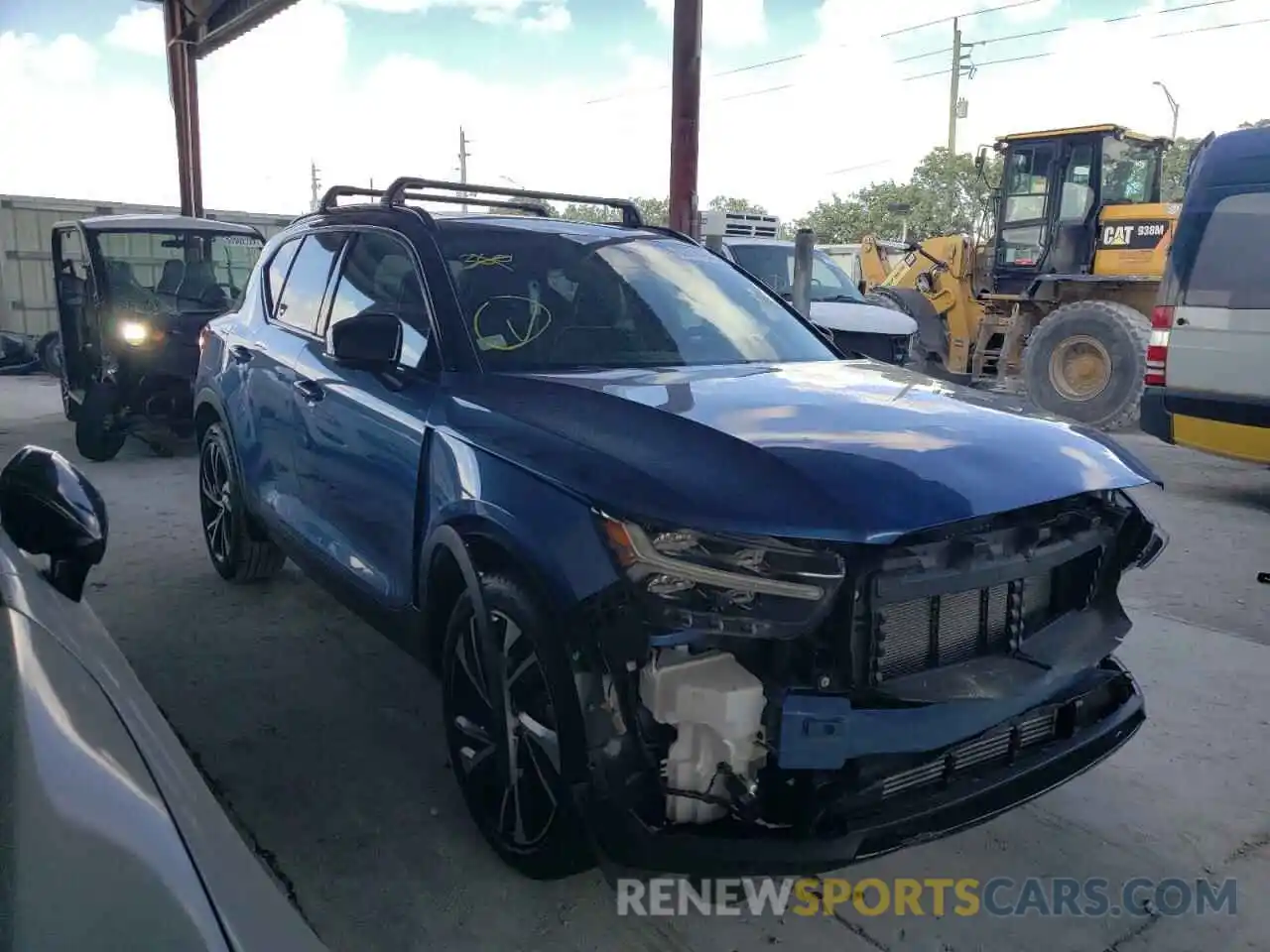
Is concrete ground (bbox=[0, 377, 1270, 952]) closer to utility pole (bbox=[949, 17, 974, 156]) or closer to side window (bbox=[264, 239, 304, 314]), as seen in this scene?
side window (bbox=[264, 239, 304, 314])

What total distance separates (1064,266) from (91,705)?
37.3 ft

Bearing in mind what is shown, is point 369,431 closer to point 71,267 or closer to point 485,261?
point 485,261

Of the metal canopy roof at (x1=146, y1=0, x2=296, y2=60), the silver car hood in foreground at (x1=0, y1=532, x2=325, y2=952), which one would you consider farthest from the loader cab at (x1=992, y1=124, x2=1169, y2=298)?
the silver car hood in foreground at (x1=0, y1=532, x2=325, y2=952)

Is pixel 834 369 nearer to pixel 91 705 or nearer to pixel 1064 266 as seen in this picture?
pixel 91 705

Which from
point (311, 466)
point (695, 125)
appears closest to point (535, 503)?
point (311, 466)

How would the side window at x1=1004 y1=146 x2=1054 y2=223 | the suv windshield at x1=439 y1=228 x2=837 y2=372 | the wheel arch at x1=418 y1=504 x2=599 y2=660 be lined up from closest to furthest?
the wheel arch at x1=418 y1=504 x2=599 y2=660 → the suv windshield at x1=439 y1=228 x2=837 y2=372 → the side window at x1=1004 y1=146 x2=1054 y2=223

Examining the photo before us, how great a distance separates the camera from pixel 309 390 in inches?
144

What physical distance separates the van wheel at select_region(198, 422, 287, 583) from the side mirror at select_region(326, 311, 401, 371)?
180cm

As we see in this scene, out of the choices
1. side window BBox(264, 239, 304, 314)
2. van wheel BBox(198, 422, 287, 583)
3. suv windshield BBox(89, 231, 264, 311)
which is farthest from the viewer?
suv windshield BBox(89, 231, 264, 311)

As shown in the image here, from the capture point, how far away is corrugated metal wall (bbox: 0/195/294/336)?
586 inches

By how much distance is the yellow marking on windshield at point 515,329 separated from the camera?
9.96ft

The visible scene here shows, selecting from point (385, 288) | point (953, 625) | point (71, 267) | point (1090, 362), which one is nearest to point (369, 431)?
point (385, 288)

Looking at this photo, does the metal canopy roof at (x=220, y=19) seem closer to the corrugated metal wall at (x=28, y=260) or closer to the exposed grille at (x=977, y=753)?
the corrugated metal wall at (x=28, y=260)

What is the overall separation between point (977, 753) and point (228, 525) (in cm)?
374
